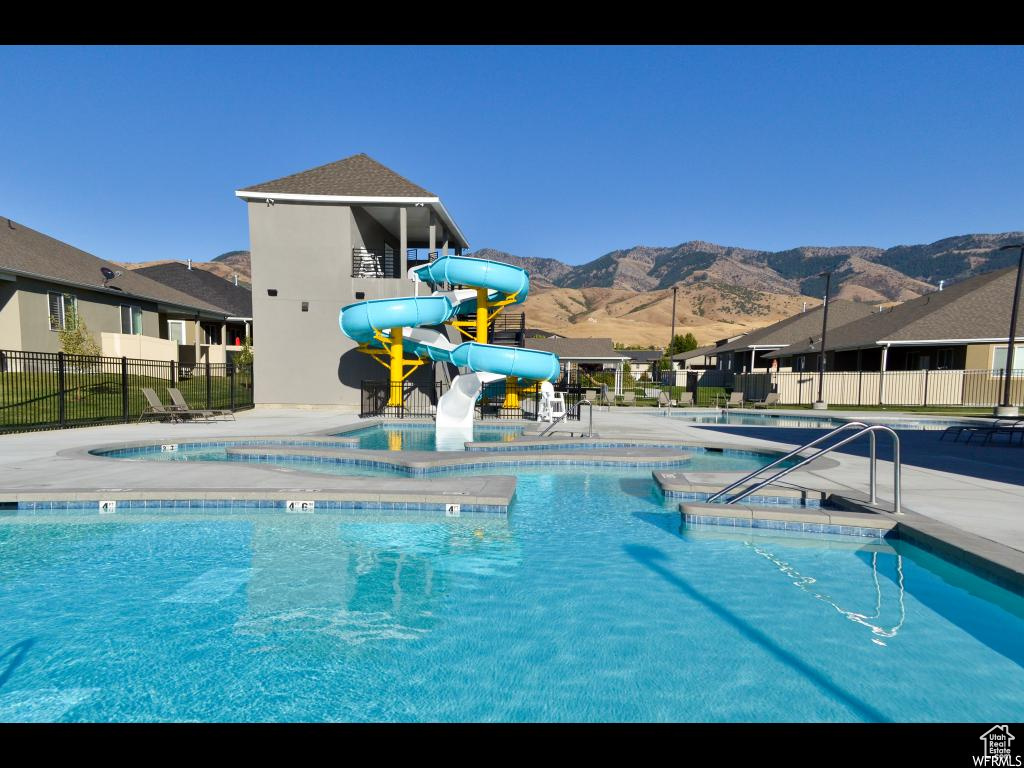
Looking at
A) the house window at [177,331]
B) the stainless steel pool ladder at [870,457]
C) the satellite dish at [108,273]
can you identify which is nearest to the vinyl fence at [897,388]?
the stainless steel pool ladder at [870,457]

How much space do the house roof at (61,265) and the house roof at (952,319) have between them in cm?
3748

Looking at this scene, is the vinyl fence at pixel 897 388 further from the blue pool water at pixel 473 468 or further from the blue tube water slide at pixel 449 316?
the blue pool water at pixel 473 468

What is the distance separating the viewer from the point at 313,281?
2194cm

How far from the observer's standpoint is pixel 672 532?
652cm

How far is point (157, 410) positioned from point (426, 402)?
9.76 meters

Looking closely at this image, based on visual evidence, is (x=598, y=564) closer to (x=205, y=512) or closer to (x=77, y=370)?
(x=205, y=512)

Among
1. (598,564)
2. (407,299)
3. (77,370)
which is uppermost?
(407,299)

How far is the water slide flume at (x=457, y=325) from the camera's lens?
16047mm

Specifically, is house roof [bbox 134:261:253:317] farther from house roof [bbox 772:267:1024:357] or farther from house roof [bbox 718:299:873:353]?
house roof [bbox 772:267:1024:357]

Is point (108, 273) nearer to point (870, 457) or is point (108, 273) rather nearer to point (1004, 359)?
point (870, 457)

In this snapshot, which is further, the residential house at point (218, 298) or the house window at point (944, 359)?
the residential house at point (218, 298)
